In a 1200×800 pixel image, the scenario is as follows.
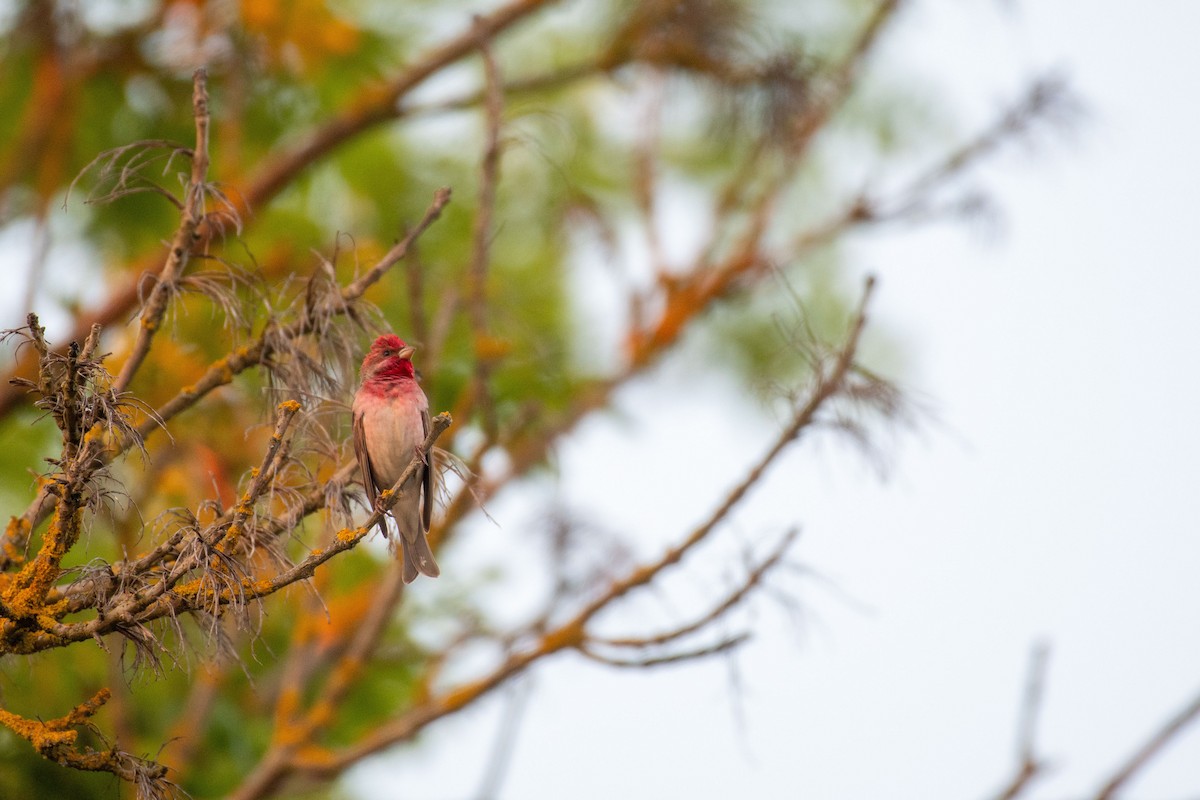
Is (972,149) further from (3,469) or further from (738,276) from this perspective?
(3,469)

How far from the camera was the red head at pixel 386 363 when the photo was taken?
4297 mm

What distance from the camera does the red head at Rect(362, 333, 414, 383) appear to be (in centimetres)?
A: 430

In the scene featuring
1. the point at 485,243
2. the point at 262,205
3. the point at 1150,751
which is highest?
the point at 262,205

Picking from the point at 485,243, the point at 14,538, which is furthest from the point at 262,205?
the point at 14,538

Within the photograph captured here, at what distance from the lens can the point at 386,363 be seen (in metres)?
4.30

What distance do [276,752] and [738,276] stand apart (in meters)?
4.31

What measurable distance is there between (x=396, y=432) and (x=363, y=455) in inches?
10.2

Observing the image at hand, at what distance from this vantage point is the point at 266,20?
7555 millimetres

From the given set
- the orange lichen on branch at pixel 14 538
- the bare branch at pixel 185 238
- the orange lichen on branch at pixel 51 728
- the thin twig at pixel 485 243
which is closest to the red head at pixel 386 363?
the bare branch at pixel 185 238

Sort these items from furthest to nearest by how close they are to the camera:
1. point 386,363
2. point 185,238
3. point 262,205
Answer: point 262,205, point 386,363, point 185,238

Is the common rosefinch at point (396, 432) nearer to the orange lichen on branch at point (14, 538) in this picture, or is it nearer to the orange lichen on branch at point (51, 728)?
the orange lichen on branch at point (14, 538)

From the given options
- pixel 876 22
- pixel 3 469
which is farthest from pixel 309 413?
pixel 876 22

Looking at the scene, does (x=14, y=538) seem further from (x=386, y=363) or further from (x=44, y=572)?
(x=386, y=363)

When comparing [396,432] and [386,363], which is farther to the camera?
[386,363]
